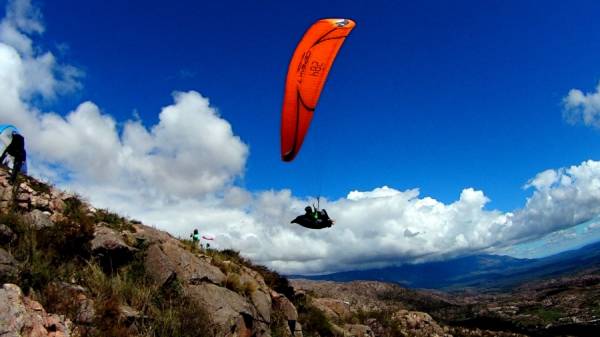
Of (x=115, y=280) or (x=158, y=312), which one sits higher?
(x=115, y=280)

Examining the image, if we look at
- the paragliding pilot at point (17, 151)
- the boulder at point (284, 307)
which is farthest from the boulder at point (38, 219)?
the boulder at point (284, 307)

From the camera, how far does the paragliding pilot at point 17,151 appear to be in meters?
17.5

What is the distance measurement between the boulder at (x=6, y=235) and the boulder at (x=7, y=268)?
2255 mm

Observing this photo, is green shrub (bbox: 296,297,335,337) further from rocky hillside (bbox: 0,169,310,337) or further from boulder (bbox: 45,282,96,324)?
boulder (bbox: 45,282,96,324)

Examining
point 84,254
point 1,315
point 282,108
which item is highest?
point 282,108

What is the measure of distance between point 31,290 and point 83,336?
1.82 metres

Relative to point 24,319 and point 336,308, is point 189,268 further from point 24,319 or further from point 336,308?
point 336,308

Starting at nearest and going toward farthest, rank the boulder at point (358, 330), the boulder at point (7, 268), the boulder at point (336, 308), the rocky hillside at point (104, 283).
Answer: the rocky hillside at point (104, 283) → the boulder at point (7, 268) → the boulder at point (358, 330) → the boulder at point (336, 308)

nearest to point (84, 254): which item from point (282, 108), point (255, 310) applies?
point (255, 310)

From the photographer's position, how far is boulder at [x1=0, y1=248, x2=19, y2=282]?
9750 mm

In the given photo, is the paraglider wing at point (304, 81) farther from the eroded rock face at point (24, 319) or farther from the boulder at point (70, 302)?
the eroded rock face at point (24, 319)

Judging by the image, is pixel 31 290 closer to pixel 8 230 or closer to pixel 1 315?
pixel 1 315

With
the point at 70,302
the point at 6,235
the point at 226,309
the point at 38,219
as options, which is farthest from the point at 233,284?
the point at 6,235

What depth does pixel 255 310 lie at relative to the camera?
15914mm
